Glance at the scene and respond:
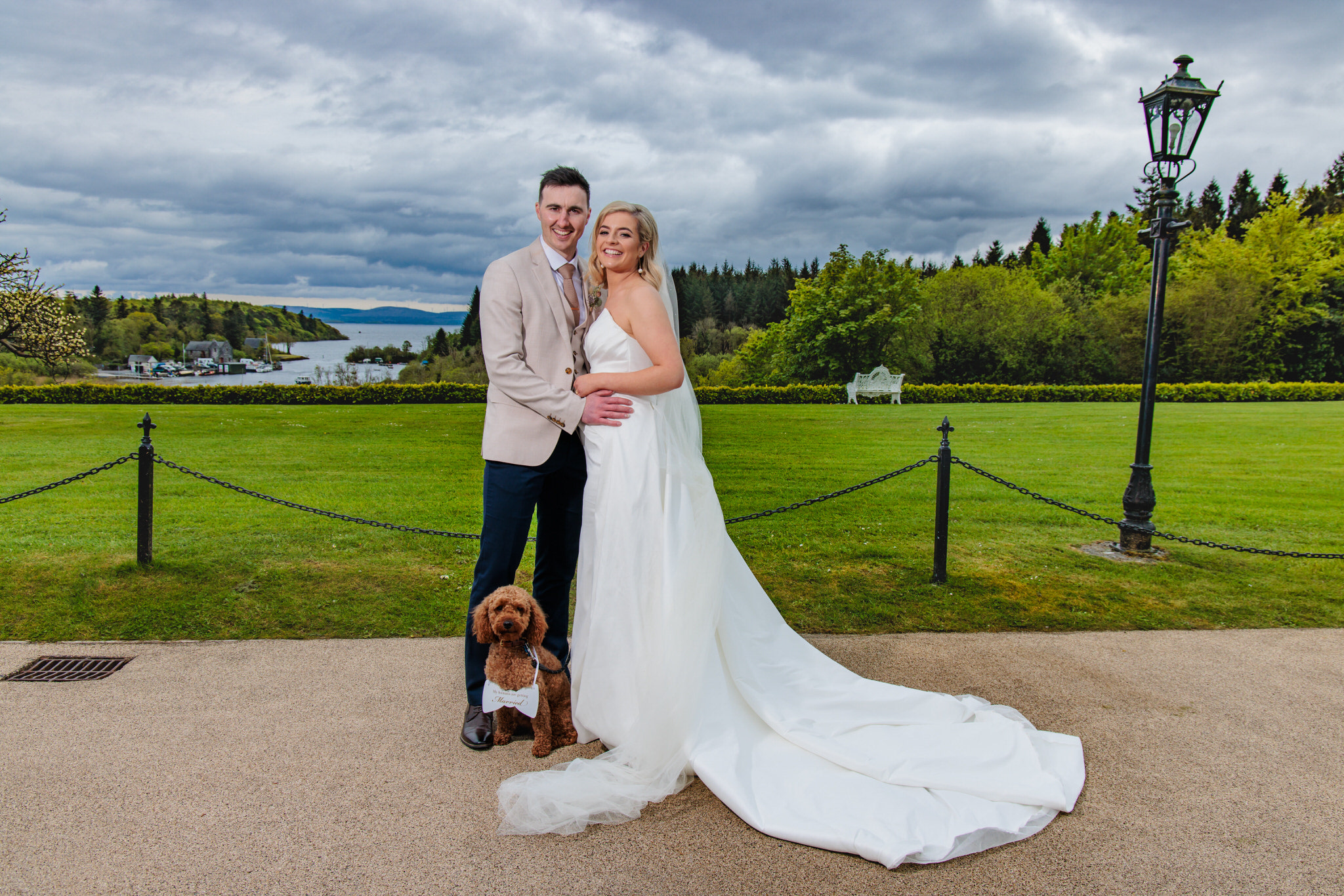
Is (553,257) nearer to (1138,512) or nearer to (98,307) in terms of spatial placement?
(1138,512)

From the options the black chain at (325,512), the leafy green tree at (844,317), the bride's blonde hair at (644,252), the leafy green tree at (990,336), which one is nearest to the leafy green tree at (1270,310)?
the leafy green tree at (990,336)

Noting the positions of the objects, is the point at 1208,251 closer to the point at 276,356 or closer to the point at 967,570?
the point at 967,570

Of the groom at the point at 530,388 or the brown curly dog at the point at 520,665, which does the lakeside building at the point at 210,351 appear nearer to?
the groom at the point at 530,388

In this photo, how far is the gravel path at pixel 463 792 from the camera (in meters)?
2.42

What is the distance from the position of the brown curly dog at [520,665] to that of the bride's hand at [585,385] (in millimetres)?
914

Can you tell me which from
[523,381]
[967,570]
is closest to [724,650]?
[523,381]

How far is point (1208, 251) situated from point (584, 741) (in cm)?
4333

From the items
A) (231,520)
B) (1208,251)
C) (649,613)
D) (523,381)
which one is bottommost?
(231,520)

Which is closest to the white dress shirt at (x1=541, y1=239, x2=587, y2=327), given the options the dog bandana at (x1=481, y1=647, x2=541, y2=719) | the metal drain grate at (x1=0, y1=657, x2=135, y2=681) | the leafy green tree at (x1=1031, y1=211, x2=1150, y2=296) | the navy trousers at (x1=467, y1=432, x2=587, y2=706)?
the navy trousers at (x1=467, y1=432, x2=587, y2=706)

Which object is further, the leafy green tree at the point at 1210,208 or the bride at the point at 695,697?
the leafy green tree at the point at 1210,208

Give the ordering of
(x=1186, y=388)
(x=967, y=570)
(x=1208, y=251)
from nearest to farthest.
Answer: (x=967, y=570) < (x=1186, y=388) < (x=1208, y=251)

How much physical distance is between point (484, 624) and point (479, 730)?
544 mm

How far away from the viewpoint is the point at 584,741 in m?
3.38

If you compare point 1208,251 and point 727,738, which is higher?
point 1208,251
